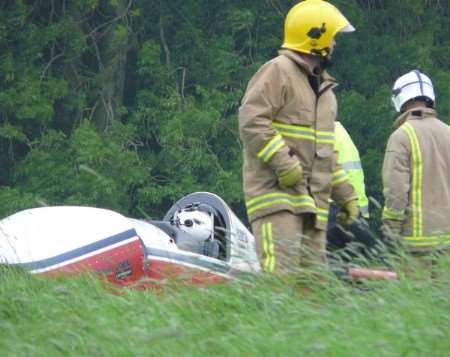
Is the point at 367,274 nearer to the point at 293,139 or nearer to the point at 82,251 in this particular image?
the point at 293,139

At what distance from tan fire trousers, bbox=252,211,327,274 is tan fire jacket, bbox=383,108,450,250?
1042 mm

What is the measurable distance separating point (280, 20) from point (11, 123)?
4537 millimetres

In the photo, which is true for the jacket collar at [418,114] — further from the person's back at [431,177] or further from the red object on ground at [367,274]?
the red object on ground at [367,274]

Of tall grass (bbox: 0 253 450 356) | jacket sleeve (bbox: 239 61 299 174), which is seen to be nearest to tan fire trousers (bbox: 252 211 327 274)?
jacket sleeve (bbox: 239 61 299 174)

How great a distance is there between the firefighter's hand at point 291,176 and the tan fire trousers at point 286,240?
0.48 ft

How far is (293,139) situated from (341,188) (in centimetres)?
48

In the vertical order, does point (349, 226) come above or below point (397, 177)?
below

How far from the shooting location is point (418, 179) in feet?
26.0

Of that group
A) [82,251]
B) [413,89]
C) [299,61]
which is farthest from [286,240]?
[413,89]

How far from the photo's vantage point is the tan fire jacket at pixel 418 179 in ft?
Result: 25.7

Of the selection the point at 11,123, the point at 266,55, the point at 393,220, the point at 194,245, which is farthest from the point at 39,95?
the point at 393,220

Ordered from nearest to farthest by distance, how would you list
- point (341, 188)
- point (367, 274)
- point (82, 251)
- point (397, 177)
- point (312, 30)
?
point (367, 274)
point (312, 30)
point (341, 188)
point (397, 177)
point (82, 251)

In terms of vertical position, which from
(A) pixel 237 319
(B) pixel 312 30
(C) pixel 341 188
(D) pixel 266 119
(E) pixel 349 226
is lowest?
(E) pixel 349 226

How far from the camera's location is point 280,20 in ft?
74.1
